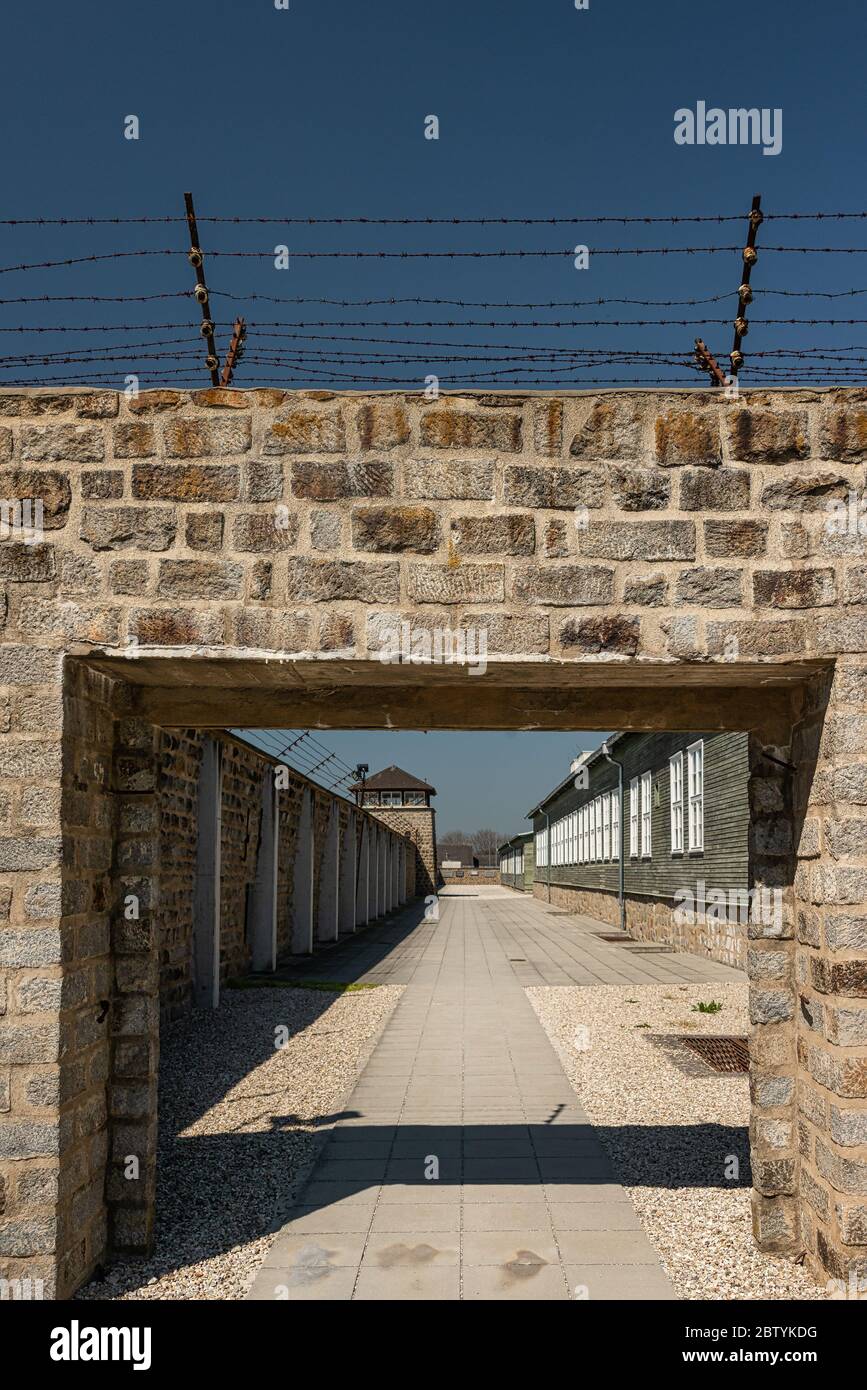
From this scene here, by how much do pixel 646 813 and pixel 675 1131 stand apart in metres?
15.3

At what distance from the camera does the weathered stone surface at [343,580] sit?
13.8 ft

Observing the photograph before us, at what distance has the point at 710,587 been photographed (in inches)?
166

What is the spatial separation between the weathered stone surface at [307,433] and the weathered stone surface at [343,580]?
47 centimetres

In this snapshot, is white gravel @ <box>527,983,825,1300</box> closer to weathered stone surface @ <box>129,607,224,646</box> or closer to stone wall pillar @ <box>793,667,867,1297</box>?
stone wall pillar @ <box>793,667,867,1297</box>

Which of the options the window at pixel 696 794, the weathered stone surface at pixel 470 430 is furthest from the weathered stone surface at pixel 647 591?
the window at pixel 696 794

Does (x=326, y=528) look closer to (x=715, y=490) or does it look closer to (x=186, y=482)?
(x=186, y=482)

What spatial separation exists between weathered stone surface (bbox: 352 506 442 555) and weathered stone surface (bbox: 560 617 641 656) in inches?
26.0

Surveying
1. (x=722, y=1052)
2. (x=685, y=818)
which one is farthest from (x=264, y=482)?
(x=685, y=818)

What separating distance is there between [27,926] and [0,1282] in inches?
52.6

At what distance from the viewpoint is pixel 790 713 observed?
484 centimetres

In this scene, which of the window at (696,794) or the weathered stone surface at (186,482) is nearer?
the weathered stone surface at (186,482)

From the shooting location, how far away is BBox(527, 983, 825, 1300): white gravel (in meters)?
4.59

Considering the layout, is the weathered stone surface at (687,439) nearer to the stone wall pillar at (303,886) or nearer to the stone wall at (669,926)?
the stone wall at (669,926)

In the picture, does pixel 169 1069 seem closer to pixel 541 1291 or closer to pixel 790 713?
pixel 541 1291
